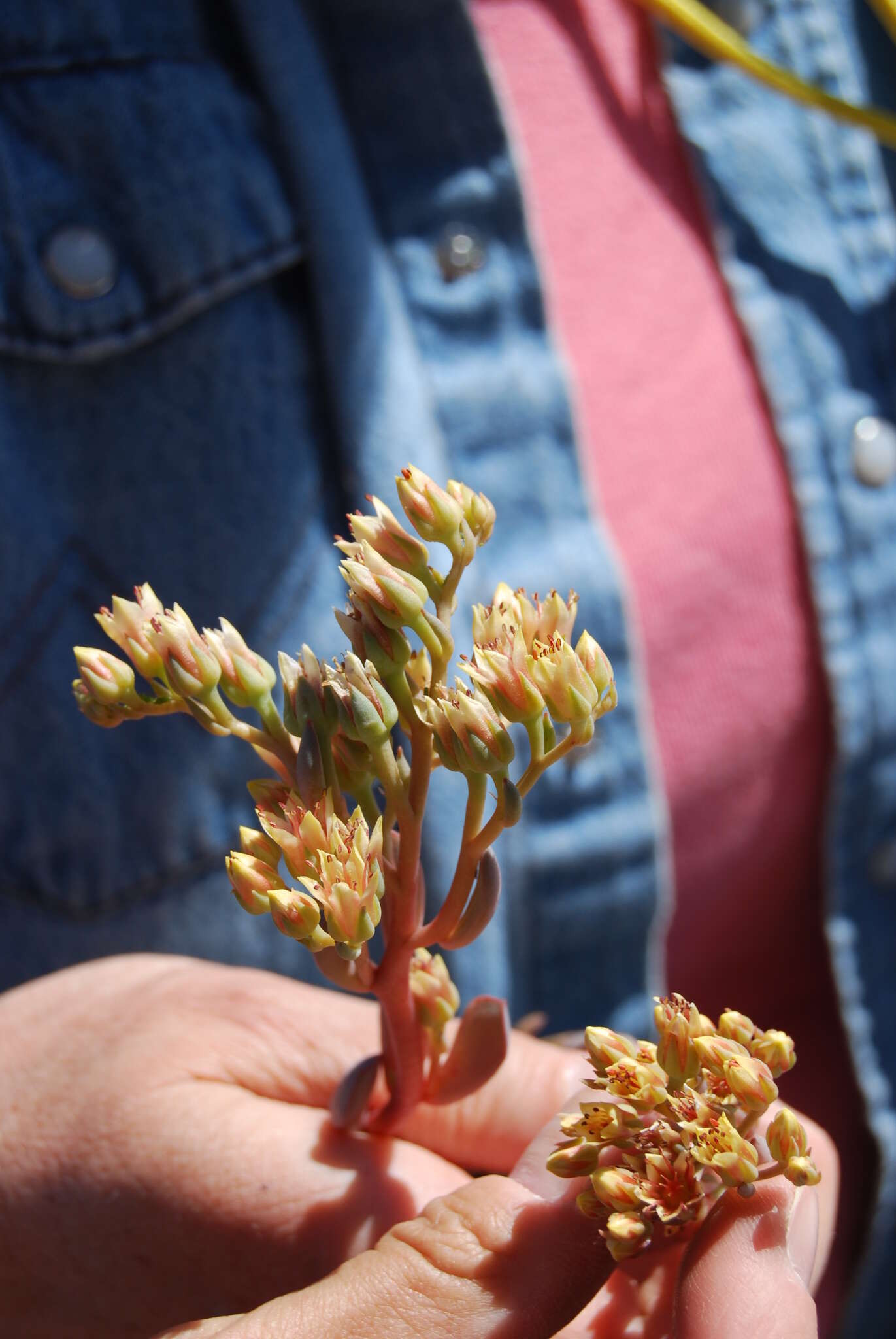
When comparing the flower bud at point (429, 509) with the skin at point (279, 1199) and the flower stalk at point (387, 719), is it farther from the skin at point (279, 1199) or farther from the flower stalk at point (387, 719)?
the skin at point (279, 1199)

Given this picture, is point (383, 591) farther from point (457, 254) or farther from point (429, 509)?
point (457, 254)

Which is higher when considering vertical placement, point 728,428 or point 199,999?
point 728,428

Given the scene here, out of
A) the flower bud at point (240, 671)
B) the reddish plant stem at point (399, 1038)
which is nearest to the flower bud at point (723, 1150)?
the reddish plant stem at point (399, 1038)

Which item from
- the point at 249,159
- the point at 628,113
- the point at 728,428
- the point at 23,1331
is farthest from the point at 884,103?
the point at 23,1331

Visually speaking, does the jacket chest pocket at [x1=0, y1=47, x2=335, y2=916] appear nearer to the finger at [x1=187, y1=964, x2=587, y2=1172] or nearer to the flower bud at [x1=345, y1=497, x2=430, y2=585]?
the finger at [x1=187, y1=964, x2=587, y2=1172]

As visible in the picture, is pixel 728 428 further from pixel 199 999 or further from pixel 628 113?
pixel 199 999

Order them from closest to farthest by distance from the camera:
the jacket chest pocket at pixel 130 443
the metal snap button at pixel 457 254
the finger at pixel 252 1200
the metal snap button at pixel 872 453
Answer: the finger at pixel 252 1200 → the jacket chest pocket at pixel 130 443 → the metal snap button at pixel 457 254 → the metal snap button at pixel 872 453
